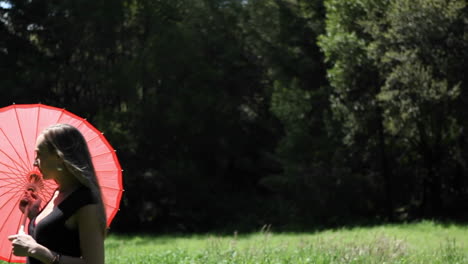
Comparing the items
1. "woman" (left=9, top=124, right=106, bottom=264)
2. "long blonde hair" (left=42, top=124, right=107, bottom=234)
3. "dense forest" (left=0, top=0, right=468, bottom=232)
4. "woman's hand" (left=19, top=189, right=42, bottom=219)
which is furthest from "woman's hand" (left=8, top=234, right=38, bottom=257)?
"dense forest" (left=0, top=0, right=468, bottom=232)

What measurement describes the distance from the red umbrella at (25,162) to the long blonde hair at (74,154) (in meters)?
0.95

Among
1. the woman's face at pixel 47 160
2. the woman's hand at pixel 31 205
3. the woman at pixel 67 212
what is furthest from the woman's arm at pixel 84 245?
the woman's hand at pixel 31 205

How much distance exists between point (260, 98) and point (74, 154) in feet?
89.2

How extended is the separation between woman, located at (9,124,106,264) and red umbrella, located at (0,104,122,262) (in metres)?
0.90

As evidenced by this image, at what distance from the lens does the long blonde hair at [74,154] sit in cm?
298

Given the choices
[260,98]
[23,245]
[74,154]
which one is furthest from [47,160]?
[260,98]

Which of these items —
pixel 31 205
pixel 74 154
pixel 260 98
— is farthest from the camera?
pixel 260 98

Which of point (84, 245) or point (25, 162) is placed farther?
point (25, 162)

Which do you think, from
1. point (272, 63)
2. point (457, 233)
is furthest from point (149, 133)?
point (457, 233)

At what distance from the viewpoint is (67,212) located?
2.92 metres

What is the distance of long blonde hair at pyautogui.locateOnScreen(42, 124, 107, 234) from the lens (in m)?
2.98

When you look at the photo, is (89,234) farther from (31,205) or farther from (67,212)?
(31,205)

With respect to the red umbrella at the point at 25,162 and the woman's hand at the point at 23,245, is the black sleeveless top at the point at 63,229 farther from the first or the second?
the red umbrella at the point at 25,162

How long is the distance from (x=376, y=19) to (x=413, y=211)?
723 cm
